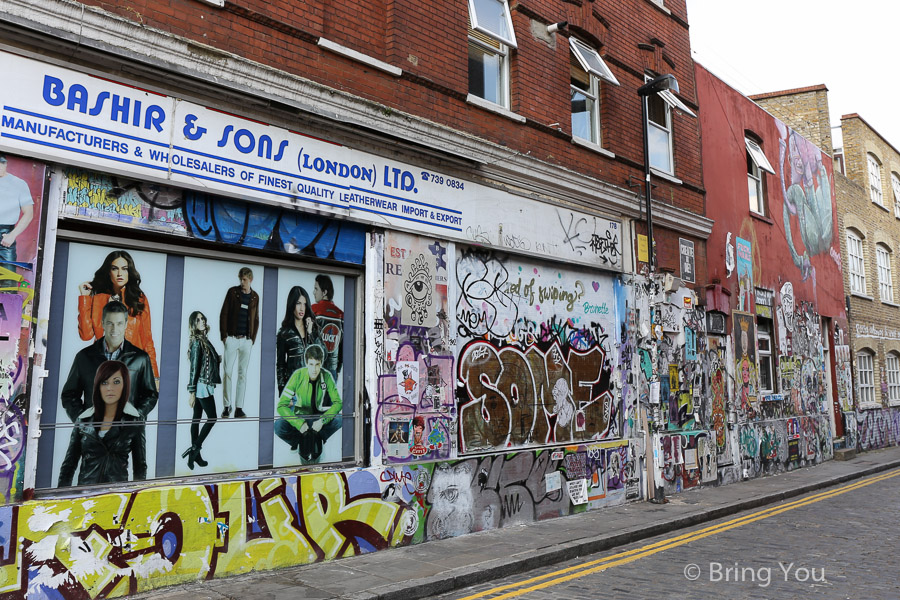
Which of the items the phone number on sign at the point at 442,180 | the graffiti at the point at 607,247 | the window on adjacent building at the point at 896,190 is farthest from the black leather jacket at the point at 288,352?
the window on adjacent building at the point at 896,190

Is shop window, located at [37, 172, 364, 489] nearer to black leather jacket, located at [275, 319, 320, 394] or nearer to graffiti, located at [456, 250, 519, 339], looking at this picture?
black leather jacket, located at [275, 319, 320, 394]

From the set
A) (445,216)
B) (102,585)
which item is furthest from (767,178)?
(102,585)

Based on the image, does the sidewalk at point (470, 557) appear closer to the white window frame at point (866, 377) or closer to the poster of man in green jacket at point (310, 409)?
the poster of man in green jacket at point (310, 409)

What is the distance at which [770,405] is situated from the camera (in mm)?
15359

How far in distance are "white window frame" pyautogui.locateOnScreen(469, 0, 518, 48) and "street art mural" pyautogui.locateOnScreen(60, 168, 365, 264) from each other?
12.7ft

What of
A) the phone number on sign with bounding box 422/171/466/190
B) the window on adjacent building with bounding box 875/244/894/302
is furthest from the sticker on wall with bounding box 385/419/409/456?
the window on adjacent building with bounding box 875/244/894/302

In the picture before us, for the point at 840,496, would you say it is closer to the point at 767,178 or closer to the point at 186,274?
the point at 767,178

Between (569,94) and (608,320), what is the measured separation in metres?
3.85

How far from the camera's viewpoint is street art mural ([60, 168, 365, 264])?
5.98 metres

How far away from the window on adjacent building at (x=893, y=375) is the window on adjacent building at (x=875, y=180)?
17.3 ft

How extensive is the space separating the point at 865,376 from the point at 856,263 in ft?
11.6

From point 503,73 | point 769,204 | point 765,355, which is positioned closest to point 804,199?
point 769,204

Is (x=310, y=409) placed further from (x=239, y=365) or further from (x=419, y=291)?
(x=419, y=291)

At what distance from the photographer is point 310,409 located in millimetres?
7527
